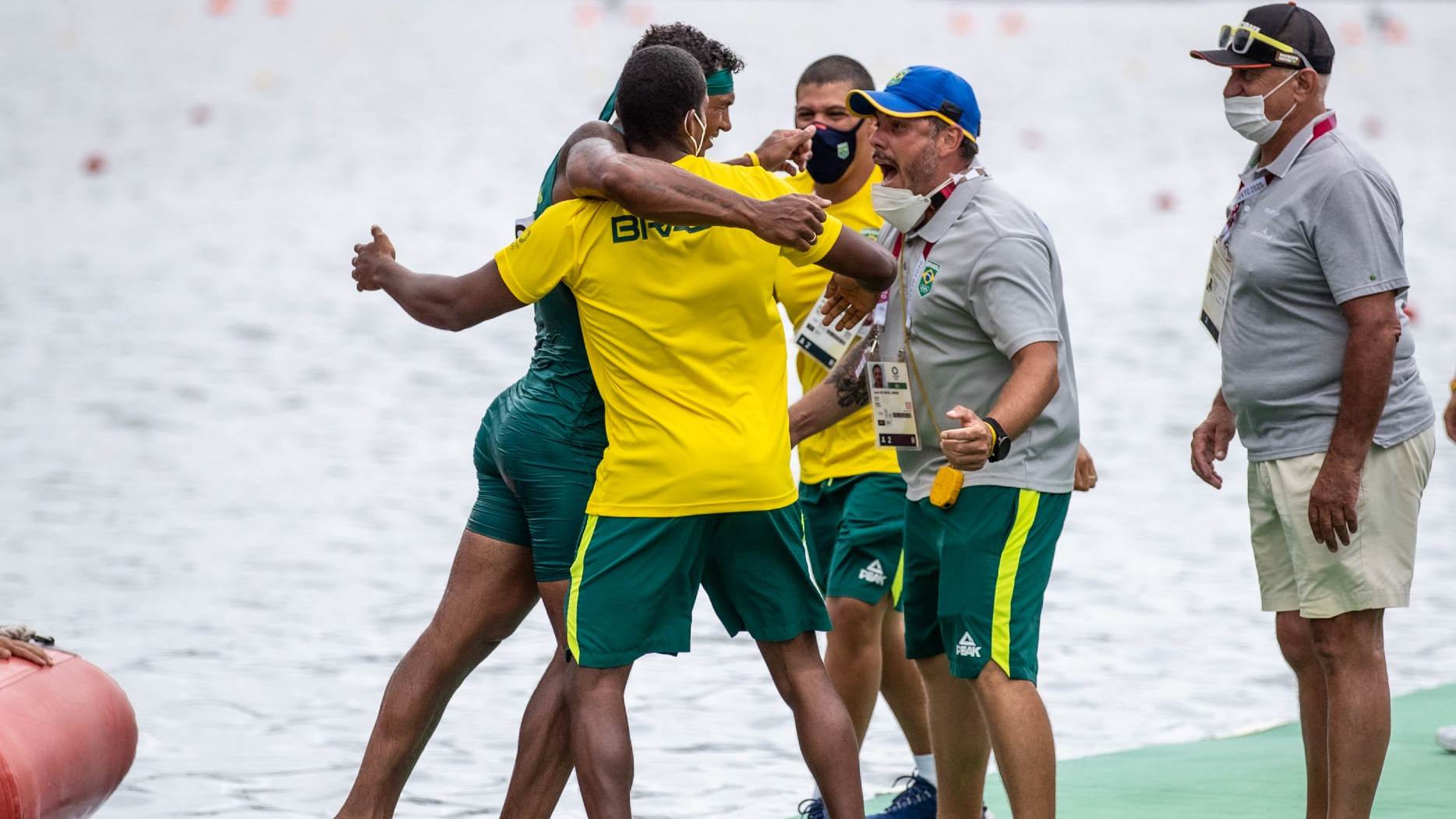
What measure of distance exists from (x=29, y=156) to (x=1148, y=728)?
1058 inches

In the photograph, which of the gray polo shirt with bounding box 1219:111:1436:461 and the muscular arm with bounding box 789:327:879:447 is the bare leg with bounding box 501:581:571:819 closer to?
the muscular arm with bounding box 789:327:879:447

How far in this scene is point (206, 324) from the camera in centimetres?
1744

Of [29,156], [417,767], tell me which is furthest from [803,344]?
[29,156]

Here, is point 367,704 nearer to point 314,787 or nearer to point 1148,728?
point 314,787

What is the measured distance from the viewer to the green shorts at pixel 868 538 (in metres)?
5.18

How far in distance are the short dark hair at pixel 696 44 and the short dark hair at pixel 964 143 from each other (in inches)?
24.1

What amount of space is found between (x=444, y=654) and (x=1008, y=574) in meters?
1.39

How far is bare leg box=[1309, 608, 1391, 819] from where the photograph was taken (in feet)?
13.9

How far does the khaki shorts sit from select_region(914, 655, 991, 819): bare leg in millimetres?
818

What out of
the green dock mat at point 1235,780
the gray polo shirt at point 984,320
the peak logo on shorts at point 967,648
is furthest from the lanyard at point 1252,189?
the green dock mat at point 1235,780

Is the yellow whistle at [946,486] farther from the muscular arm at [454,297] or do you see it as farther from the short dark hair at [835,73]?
the short dark hair at [835,73]

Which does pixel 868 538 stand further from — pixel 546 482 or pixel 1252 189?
pixel 1252 189

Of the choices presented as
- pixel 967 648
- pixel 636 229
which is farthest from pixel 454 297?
pixel 967 648

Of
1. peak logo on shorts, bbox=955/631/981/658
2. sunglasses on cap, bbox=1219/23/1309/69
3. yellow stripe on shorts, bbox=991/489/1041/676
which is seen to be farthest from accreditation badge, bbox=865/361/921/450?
sunglasses on cap, bbox=1219/23/1309/69
